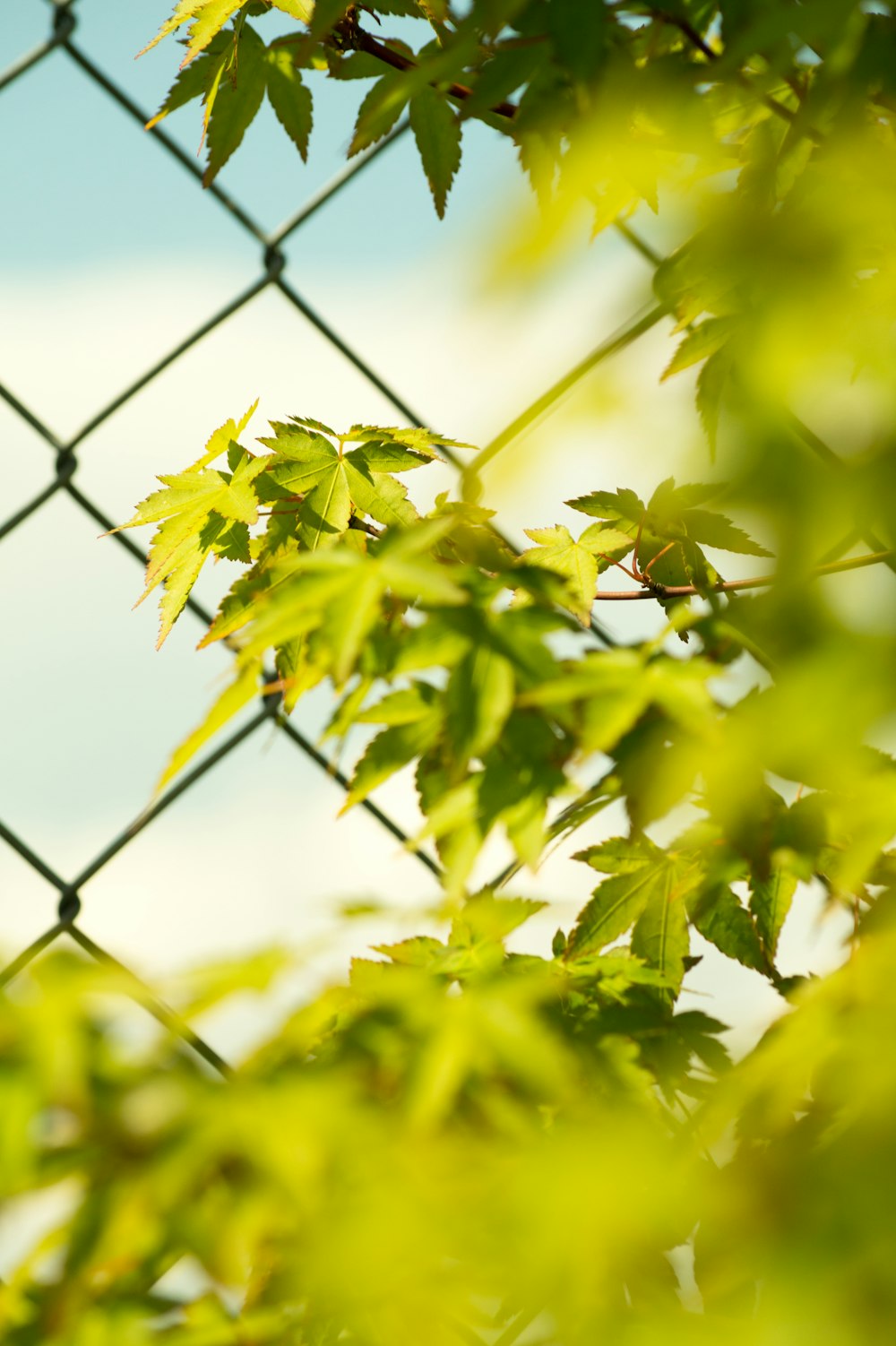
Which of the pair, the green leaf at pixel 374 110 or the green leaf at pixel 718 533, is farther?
the green leaf at pixel 718 533

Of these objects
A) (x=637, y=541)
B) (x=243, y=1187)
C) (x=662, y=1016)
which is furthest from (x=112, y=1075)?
(x=637, y=541)

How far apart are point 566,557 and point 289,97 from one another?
45 centimetres

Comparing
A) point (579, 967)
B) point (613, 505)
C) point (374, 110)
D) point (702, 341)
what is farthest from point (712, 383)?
point (579, 967)

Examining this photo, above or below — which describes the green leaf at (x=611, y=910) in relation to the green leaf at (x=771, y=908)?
above

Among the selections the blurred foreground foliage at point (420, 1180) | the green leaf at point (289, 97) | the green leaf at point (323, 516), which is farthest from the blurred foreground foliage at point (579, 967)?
the green leaf at point (289, 97)

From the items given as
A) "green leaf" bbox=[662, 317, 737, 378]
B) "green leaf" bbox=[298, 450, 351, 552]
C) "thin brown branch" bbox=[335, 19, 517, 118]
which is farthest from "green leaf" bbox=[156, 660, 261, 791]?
"thin brown branch" bbox=[335, 19, 517, 118]

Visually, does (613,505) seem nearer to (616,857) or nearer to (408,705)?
(616,857)

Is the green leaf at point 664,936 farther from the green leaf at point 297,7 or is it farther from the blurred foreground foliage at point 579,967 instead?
the green leaf at point 297,7

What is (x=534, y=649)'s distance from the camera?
55cm

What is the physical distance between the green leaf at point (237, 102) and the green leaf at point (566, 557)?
0.40 meters

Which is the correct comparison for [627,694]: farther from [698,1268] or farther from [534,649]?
[698,1268]

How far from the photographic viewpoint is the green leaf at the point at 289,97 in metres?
0.93

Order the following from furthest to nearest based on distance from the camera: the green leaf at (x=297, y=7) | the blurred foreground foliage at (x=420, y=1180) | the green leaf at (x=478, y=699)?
1. the green leaf at (x=297, y=7)
2. the green leaf at (x=478, y=699)
3. the blurred foreground foliage at (x=420, y=1180)

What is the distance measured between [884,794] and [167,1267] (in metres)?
0.37
